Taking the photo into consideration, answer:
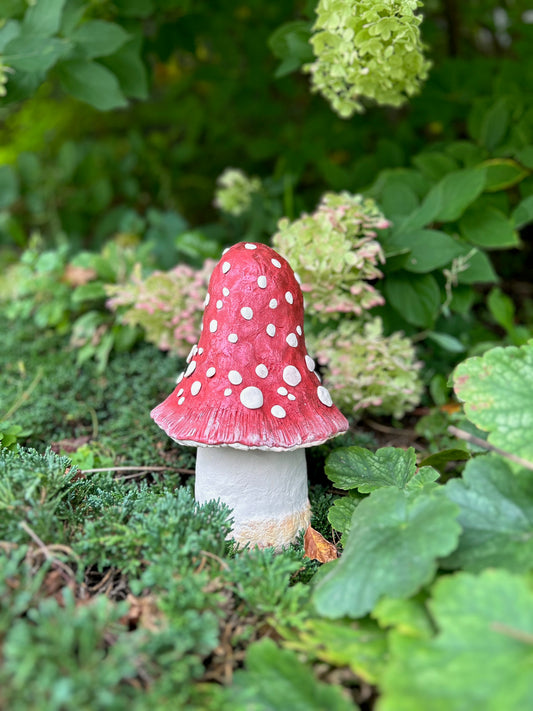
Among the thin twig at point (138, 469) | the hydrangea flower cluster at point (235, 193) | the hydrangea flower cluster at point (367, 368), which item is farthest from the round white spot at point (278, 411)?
the hydrangea flower cluster at point (235, 193)

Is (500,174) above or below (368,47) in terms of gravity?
below

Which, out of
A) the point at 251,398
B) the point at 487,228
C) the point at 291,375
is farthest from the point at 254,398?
the point at 487,228

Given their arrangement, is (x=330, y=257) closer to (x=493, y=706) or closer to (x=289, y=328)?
(x=289, y=328)

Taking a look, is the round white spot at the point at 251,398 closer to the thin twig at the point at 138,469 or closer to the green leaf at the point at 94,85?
the thin twig at the point at 138,469

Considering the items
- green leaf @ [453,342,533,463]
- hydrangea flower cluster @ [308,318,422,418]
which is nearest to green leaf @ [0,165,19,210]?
hydrangea flower cluster @ [308,318,422,418]

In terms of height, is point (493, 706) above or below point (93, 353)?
above

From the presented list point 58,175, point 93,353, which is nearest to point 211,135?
point 58,175

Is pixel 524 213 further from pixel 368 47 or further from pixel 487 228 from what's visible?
pixel 368 47
